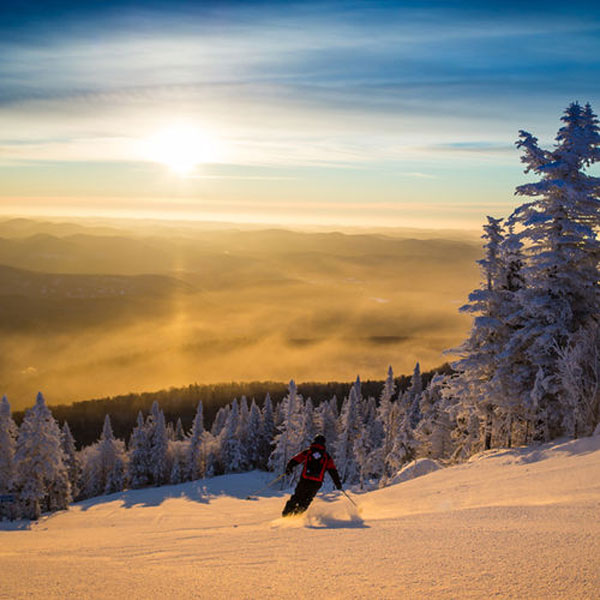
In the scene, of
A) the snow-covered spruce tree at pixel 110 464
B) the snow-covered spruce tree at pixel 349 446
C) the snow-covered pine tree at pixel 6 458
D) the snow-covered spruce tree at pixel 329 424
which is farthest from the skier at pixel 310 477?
the snow-covered spruce tree at pixel 110 464

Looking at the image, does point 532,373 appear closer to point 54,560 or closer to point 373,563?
point 373,563

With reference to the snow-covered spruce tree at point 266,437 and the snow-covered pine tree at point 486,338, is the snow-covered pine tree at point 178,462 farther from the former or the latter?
the snow-covered pine tree at point 486,338

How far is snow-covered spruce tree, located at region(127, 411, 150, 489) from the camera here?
72750 millimetres

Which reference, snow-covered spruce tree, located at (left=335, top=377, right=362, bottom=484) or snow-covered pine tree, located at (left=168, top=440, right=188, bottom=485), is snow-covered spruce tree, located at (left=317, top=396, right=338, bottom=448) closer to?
snow-covered spruce tree, located at (left=335, top=377, right=362, bottom=484)

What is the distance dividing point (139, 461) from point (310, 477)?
7260cm

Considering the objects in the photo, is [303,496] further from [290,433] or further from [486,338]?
[290,433]

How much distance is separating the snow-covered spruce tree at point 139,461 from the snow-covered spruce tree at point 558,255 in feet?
220

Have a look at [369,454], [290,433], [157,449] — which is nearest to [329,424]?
[290,433]

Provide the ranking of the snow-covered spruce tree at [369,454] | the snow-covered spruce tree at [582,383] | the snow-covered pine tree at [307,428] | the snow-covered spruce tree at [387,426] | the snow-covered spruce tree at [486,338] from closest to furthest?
the snow-covered spruce tree at [582,383] → the snow-covered spruce tree at [486,338] → the snow-covered spruce tree at [387,426] → the snow-covered spruce tree at [369,454] → the snow-covered pine tree at [307,428]

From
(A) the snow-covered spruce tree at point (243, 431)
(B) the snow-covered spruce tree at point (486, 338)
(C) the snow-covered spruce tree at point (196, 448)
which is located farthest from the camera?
(A) the snow-covered spruce tree at point (243, 431)

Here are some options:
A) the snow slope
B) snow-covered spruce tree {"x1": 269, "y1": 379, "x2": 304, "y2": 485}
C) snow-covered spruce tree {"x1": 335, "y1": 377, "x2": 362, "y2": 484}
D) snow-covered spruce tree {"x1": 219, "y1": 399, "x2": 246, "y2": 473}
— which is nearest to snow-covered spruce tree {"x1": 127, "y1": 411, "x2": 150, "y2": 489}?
snow-covered spruce tree {"x1": 219, "y1": 399, "x2": 246, "y2": 473}

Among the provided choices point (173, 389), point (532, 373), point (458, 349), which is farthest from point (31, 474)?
point (173, 389)

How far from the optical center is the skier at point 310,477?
902 centimetres

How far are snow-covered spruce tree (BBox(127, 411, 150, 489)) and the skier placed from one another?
231ft
